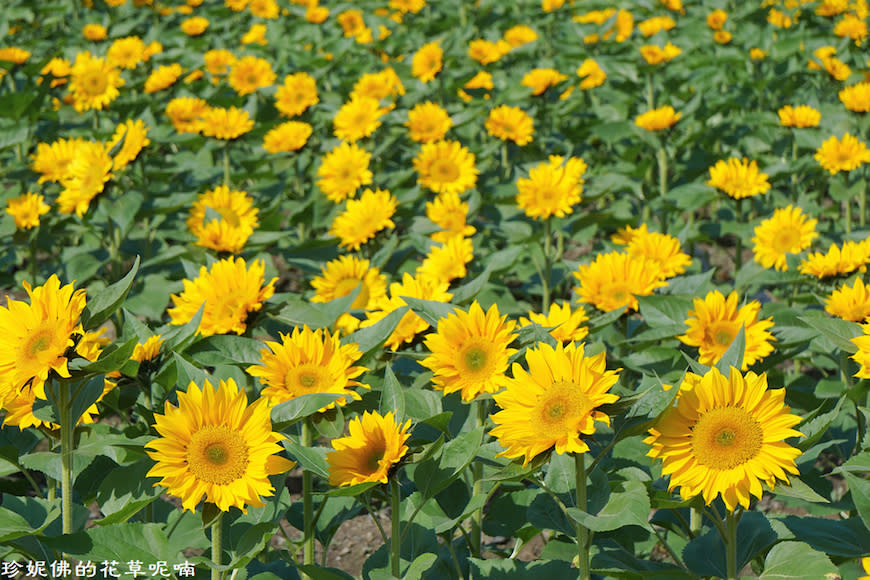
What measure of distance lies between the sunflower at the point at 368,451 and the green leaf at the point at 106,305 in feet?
1.71

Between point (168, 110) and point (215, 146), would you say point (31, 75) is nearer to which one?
point (168, 110)

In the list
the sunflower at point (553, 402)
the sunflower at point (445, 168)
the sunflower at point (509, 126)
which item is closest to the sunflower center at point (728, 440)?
the sunflower at point (553, 402)

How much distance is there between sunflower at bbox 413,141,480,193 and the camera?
14.0ft

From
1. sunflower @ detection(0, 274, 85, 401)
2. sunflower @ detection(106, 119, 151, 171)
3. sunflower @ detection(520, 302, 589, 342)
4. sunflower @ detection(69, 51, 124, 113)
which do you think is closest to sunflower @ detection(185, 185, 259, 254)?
sunflower @ detection(106, 119, 151, 171)

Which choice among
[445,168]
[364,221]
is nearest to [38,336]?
[364,221]

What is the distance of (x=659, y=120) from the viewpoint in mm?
4613

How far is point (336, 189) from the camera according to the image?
4.30m

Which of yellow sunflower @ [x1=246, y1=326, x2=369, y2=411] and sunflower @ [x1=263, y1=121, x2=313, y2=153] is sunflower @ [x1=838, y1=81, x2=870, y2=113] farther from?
yellow sunflower @ [x1=246, y1=326, x2=369, y2=411]

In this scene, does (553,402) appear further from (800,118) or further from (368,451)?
(800,118)

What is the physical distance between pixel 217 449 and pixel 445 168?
9.13 feet

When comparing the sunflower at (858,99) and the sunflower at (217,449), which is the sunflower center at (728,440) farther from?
the sunflower at (858,99)

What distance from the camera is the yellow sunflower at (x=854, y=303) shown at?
233 centimetres

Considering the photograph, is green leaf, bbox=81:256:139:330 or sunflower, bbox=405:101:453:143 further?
sunflower, bbox=405:101:453:143

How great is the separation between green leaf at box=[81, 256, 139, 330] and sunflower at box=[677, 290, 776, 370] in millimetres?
1448
